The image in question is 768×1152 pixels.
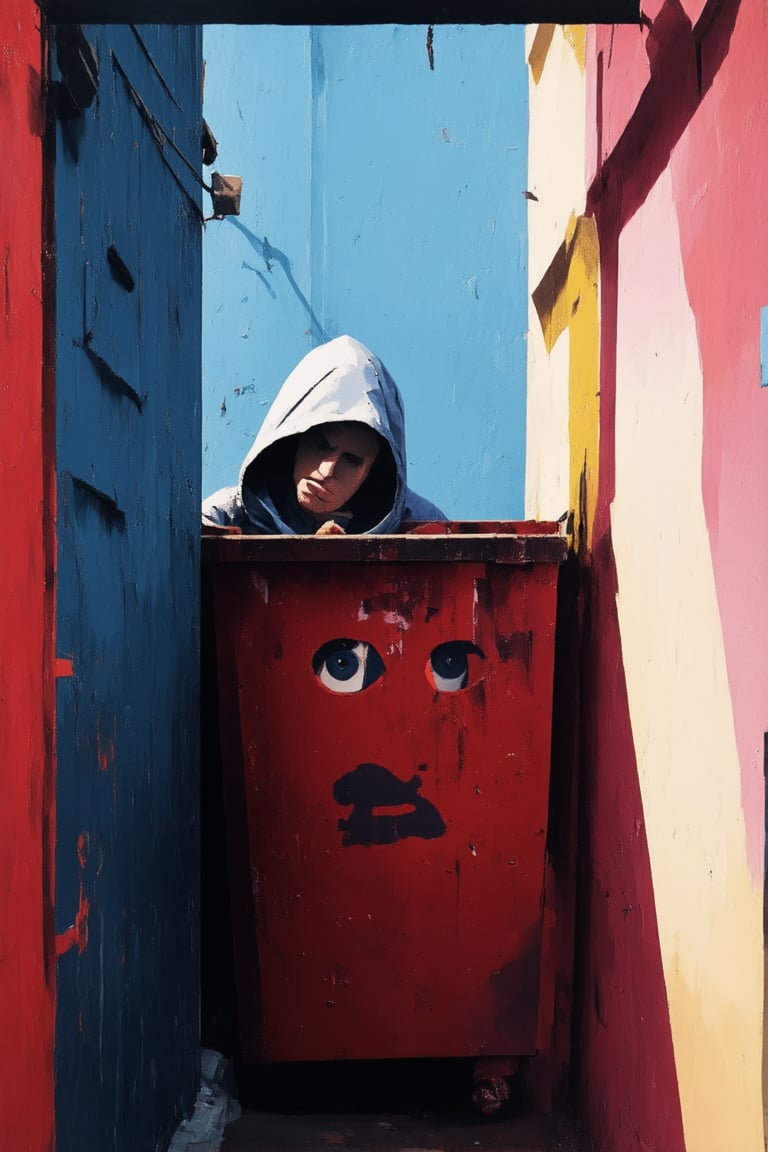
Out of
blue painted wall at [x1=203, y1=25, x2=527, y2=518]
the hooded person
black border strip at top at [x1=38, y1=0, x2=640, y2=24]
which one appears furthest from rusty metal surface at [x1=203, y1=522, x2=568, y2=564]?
blue painted wall at [x1=203, y1=25, x2=527, y2=518]

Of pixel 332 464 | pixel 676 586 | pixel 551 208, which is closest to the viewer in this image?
pixel 676 586

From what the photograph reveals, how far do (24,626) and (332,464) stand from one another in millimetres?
1963

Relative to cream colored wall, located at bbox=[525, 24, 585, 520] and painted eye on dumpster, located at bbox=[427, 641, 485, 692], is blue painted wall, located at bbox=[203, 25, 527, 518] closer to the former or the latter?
cream colored wall, located at bbox=[525, 24, 585, 520]

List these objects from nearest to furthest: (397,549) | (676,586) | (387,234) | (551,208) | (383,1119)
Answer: (676,586) → (397,549) → (383,1119) → (551,208) → (387,234)

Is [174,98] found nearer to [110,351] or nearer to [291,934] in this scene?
[110,351]

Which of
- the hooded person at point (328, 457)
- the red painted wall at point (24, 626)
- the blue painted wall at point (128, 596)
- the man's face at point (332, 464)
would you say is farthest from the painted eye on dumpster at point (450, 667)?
the red painted wall at point (24, 626)

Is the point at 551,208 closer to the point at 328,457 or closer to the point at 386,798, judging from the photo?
the point at 328,457

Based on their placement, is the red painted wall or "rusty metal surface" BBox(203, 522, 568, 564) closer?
the red painted wall

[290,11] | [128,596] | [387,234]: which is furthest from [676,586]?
[387,234]

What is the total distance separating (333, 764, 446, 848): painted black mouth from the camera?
2.77 meters

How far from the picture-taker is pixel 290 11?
1.62m

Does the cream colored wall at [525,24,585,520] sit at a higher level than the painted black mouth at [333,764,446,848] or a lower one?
higher

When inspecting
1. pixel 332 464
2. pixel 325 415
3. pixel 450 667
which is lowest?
pixel 450 667

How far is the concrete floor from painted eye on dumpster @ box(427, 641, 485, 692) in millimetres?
1008
